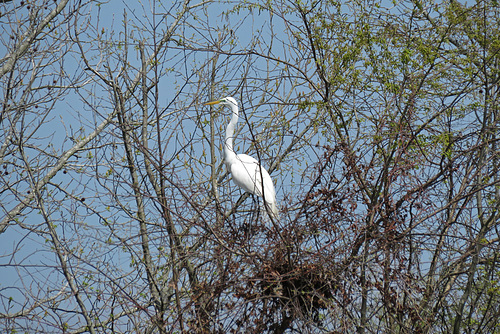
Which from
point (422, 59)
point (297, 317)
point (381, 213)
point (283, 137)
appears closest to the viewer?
point (297, 317)

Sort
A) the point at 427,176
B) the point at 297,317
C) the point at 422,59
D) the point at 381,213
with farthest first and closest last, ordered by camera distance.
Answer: the point at 422,59 < the point at 427,176 < the point at 381,213 < the point at 297,317

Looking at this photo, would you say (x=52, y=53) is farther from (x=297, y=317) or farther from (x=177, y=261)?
(x=297, y=317)

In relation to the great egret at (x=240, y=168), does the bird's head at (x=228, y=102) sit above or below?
above

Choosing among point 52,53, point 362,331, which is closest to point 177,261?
point 362,331

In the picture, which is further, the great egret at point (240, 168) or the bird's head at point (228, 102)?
the bird's head at point (228, 102)

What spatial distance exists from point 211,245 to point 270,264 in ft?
1.78

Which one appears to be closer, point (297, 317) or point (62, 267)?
point (297, 317)

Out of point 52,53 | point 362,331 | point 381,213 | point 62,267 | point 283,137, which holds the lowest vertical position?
point 362,331

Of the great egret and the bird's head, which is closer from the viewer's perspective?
the great egret

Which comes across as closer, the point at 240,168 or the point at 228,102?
the point at 240,168

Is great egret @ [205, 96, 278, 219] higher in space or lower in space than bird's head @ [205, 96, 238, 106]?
lower

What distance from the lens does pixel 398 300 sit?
169 inches

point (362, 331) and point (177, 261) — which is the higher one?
point (177, 261)

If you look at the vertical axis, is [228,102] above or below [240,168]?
above
